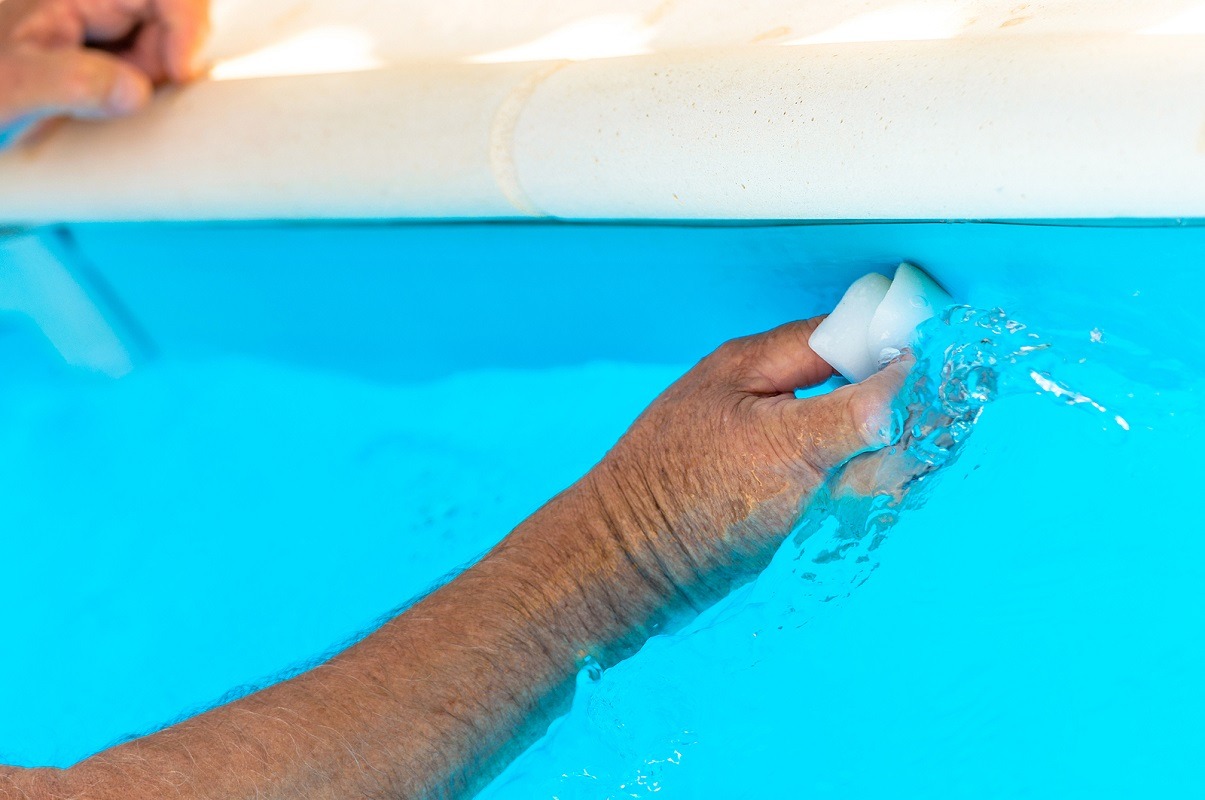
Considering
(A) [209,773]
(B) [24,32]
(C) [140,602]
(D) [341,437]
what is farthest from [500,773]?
(B) [24,32]

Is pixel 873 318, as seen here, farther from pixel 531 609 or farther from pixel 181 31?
pixel 181 31

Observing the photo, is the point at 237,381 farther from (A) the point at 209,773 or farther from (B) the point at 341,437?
(A) the point at 209,773

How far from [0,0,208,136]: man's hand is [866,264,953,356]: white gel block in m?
0.97

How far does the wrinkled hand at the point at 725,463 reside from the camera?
1030mm

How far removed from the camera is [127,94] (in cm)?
134

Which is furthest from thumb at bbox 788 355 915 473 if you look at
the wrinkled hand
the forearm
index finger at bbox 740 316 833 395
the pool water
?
the pool water

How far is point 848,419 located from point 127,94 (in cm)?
99

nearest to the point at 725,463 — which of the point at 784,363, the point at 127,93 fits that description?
the point at 784,363

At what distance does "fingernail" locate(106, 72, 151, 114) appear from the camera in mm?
1325

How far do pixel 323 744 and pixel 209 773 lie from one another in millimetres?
110

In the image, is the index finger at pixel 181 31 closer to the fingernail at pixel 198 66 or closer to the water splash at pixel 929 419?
the fingernail at pixel 198 66

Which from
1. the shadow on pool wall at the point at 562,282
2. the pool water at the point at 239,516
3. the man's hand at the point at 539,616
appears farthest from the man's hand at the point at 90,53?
the man's hand at the point at 539,616

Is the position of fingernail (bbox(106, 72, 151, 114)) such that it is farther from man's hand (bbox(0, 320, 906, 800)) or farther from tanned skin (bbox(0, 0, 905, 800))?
man's hand (bbox(0, 320, 906, 800))

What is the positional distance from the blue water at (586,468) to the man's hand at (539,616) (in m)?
0.05
